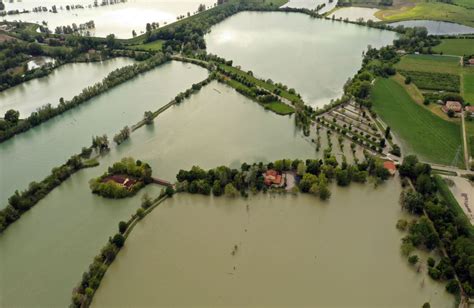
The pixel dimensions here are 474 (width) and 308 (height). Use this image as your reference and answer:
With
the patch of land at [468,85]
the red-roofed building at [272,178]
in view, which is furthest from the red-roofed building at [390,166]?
the patch of land at [468,85]

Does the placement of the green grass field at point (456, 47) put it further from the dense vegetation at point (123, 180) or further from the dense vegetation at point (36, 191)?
the dense vegetation at point (36, 191)

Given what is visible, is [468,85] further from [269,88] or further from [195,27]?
[195,27]

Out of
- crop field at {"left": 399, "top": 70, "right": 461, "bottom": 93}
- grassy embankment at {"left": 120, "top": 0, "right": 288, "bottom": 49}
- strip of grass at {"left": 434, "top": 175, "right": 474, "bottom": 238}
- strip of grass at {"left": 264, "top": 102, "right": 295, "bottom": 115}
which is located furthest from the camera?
grassy embankment at {"left": 120, "top": 0, "right": 288, "bottom": 49}

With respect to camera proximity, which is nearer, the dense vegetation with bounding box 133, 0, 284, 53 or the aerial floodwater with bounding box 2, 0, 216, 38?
the dense vegetation with bounding box 133, 0, 284, 53

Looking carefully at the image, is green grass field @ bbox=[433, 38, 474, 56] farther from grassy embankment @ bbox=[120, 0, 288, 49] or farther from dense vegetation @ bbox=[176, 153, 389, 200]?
grassy embankment @ bbox=[120, 0, 288, 49]

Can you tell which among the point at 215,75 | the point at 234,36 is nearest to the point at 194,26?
the point at 234,36

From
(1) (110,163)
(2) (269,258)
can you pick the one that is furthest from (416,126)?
(1) (110,163)

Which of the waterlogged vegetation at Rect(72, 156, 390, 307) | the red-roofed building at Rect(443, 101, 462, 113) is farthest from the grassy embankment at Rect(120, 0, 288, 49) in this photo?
the red-roofed building at Rect(443, 101, 462, 113)
